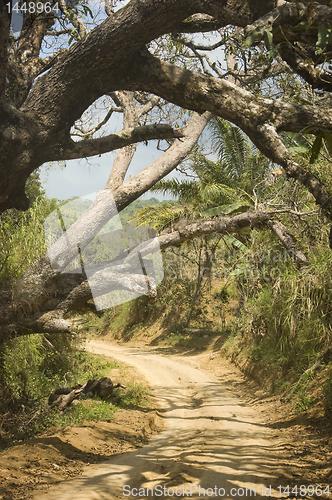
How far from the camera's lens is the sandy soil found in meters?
4.11

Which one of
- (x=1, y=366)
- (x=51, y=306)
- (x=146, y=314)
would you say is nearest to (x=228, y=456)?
(x=51, y=306)

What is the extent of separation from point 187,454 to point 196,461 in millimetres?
375

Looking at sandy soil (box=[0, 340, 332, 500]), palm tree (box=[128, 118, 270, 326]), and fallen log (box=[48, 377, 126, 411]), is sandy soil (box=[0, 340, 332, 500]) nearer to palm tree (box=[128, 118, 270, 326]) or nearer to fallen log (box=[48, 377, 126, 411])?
fallen log (box=[48, 377, 126, 411])

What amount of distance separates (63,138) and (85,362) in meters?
8.29

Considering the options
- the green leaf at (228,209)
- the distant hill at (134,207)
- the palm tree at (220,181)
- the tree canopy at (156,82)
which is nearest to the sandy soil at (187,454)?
the tree canopy at (156,82)

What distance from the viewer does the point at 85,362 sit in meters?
11.6

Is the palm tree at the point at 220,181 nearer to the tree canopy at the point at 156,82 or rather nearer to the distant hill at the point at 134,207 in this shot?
the distant hill at the point at 134,207

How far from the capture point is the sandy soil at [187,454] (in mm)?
4109

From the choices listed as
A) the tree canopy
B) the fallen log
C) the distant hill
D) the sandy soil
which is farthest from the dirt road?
the distant hill

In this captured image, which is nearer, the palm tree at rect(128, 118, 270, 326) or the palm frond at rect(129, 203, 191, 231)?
the palm tree at rect(128, 118, 270, 326)

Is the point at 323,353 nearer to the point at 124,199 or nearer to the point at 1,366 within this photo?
the point at 124,199

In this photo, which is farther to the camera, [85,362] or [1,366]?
[85,362]

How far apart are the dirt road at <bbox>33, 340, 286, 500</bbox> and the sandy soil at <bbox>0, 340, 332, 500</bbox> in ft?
0.03

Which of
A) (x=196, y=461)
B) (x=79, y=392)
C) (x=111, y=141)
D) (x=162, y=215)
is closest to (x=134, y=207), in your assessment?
(x=162, y=215)
